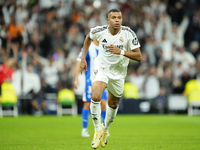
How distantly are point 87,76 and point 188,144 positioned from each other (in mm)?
3124

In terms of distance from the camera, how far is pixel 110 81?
686 cm

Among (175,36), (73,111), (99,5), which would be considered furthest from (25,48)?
(175,36)

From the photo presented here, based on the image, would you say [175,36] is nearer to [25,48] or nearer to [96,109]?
[25,48]

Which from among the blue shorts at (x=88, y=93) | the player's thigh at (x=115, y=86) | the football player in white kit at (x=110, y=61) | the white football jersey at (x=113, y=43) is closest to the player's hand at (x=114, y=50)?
the football player in white kit at (x=110, y=61)

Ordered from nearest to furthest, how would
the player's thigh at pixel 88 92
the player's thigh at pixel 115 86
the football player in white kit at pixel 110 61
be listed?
the football player in white kit at pixel 110 61, the player's thigh at pixel 115 86, the player's thigh at pixel 88 92

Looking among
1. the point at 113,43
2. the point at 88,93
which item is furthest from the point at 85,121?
the point at 113,43

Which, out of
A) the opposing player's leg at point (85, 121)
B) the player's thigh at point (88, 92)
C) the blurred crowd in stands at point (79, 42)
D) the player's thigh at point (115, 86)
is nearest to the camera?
the player's thigh at point (115, 86)

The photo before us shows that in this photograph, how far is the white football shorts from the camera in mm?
6672

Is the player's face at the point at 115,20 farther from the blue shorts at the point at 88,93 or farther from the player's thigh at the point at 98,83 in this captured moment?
the blue shorts at the point at 88,93

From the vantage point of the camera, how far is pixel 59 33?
1928 cm

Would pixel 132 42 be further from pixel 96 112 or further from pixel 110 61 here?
pixel 96 112

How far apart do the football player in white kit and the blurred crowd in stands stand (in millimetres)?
10197

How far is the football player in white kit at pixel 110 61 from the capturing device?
6477mm

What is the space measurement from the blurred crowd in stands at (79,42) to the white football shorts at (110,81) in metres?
10.2
